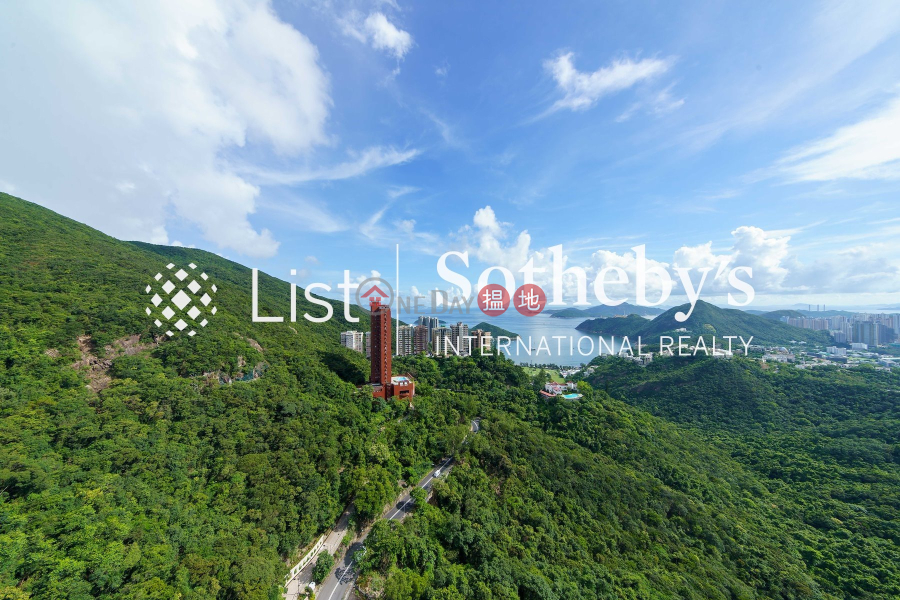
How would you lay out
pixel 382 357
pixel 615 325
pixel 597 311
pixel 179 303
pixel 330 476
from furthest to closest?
pixel 597 311, pixel 615 325, pixel 382 357, pixel 179 303, pixel 330 476

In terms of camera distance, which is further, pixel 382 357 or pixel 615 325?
pixel 615 325

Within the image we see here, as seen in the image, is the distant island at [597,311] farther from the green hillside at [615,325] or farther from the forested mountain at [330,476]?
the forested mountain at [330,476]

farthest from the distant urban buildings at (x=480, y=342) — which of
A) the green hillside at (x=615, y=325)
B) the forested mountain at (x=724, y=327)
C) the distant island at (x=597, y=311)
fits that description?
the distant island at (x=597, y=311)

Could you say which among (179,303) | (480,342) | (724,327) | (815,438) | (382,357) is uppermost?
(179,303)

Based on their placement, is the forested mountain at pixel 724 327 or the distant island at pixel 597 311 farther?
the distant island at pixel 597 311

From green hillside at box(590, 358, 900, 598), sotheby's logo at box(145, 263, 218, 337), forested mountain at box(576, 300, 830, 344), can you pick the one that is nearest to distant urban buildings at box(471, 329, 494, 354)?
green hillside at box(590, 358, 900, 598)

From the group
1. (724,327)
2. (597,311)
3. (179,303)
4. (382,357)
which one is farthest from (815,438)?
(597,311)

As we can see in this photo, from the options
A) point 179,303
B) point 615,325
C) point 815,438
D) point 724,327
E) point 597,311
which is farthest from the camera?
point 597,311

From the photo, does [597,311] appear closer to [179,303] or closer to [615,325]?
[615,325]
